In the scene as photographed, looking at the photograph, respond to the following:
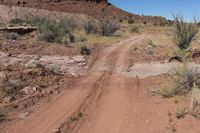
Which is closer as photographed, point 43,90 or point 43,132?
point 43,132

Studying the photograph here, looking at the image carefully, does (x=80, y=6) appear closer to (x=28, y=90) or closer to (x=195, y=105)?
(x=28, y=90)

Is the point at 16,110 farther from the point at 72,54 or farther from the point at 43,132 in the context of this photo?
the point at 72,54

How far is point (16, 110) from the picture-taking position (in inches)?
384

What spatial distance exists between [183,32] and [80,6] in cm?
6472

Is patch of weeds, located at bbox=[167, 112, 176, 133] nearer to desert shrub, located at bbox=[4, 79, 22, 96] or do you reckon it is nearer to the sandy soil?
the sandy soil

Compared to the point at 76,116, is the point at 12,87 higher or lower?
higher

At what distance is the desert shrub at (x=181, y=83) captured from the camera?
10.2 metres

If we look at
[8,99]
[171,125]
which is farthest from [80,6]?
[171,125]

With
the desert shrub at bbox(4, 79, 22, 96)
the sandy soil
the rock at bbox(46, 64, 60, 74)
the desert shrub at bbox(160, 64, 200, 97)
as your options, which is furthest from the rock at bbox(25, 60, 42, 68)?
the desert shrub at bbox(160, 64, 200, 97)

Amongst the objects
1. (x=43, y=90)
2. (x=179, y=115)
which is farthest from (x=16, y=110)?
(x=179, y=115)

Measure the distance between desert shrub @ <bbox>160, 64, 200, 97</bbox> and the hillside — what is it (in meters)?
60.3

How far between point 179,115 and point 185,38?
907 centimetres

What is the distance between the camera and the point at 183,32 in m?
17.0

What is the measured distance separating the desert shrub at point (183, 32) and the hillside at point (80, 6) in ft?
180
